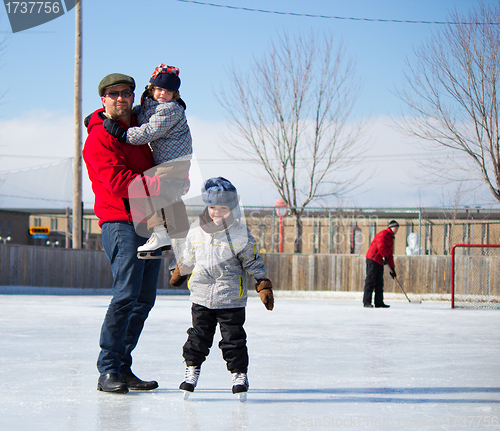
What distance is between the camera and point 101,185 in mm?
2875

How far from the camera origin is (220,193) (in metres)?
2.87

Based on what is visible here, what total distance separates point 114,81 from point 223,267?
42.9 inches

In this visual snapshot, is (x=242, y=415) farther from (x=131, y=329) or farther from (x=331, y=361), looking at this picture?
(x=331, y=361)

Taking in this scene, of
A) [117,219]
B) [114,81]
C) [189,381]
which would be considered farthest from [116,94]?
[189,381]

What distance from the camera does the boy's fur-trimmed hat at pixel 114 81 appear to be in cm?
283

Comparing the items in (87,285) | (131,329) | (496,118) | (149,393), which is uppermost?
(496,118)

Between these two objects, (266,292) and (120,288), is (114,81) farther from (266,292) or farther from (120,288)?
(266,292)

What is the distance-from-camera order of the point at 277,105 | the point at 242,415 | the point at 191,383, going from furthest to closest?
the point at 277,105 → the point at 191,383 → the point at 242,415

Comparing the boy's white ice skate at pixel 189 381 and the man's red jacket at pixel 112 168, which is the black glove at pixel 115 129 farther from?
the boy's white ice skate at pixel 189 381

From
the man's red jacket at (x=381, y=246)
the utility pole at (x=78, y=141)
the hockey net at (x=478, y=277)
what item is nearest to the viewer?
the man's red jacket at (x=381, y=246)

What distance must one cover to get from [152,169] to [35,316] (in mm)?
4876

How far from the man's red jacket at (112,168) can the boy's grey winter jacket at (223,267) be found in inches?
15.8

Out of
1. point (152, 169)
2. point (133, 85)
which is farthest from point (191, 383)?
point (133, 85)

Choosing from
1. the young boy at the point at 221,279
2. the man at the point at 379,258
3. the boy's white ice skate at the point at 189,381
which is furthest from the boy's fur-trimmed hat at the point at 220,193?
the man at the point at 379,258
